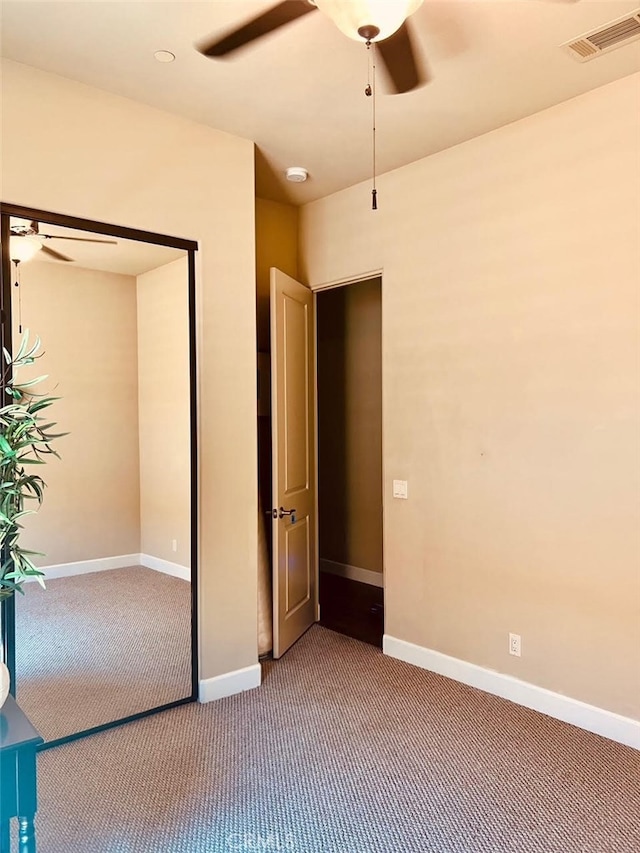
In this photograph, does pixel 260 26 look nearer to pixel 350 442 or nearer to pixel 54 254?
pixel 54 254

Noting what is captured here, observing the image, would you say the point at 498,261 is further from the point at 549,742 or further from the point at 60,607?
the point at 60,607

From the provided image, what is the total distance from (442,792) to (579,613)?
3.62ft

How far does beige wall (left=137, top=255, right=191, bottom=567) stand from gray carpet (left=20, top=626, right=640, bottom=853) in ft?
3.04

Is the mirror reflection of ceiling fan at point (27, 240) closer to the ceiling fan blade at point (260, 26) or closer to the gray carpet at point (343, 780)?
the ceiling fan blade at point (260, 26)

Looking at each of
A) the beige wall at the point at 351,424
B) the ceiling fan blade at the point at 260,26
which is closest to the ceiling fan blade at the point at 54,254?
the ceiling fan blade at the point at 260,26

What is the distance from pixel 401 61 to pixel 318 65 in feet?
1.19

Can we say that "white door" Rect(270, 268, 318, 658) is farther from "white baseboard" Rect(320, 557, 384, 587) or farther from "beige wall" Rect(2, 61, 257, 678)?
"white baseboard" Rect(320, 557, 384, 587)

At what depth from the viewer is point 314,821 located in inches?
87.4


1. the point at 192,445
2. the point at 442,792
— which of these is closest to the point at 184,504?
the point at 192,445

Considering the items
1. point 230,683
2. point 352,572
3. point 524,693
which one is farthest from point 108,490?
point 352,572

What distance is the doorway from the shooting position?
17.5 ft

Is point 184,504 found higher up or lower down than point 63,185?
lower down

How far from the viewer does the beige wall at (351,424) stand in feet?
17.6

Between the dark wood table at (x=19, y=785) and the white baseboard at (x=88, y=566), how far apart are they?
4.18ft
